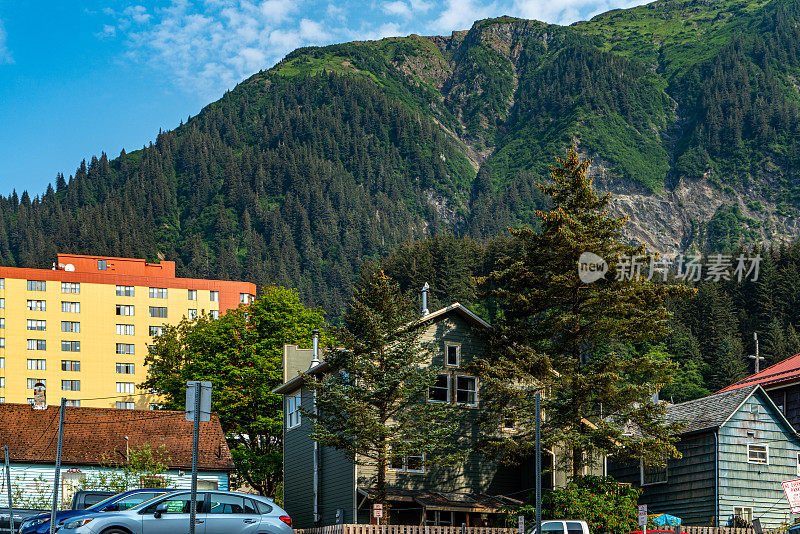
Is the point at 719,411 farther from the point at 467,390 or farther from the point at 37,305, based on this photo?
the point at 37,305

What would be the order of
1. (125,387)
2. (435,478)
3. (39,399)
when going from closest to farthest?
(435,478) → (39,399) → (125,387)

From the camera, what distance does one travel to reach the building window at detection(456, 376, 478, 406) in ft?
159

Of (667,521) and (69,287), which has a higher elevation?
(69,287)

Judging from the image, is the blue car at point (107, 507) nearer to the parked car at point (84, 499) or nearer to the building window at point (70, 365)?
the parked car at point (84, 499)

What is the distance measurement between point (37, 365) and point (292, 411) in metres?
→ 98.3

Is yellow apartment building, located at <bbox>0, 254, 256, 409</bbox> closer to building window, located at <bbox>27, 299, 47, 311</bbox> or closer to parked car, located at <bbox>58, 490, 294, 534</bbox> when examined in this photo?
building window, located at <bbox>27, 299, 47, 311</bbox>

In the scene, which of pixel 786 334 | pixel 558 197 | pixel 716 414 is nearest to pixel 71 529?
pixel 558 197

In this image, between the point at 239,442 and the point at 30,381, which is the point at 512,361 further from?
the point at 30,381

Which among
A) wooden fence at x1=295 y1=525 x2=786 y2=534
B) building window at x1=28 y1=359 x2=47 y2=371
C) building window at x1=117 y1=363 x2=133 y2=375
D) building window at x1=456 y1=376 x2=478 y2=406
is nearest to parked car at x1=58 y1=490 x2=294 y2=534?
wooden fence at x1=295 y1=525 x2=786 y2=534

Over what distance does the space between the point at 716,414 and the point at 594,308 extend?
816cm

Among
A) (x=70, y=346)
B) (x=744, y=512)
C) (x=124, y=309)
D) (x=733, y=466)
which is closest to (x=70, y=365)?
(x=70, y=346)

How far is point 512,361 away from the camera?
4466 centimetres

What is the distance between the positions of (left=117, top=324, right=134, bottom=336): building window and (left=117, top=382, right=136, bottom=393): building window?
7.31m

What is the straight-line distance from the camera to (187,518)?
24906mm
